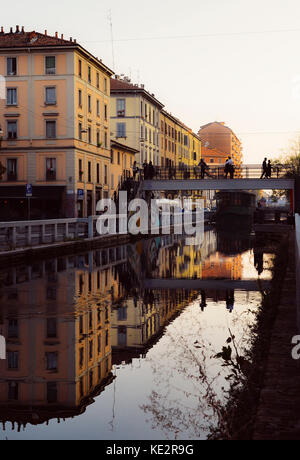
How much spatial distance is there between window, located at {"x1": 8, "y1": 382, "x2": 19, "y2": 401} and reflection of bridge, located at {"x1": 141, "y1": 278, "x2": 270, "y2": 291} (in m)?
8.76

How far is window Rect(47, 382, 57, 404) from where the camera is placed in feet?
22.2

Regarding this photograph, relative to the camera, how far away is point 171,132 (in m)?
89.9

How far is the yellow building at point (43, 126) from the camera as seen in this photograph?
4872 cm

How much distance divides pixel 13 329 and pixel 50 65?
41967 mm

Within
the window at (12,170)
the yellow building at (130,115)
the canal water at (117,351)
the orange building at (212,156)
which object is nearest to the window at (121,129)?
the yellow building at (130,115)

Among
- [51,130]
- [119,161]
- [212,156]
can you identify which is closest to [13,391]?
[51,130]

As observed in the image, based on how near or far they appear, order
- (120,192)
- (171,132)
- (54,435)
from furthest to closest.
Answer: (171,132) → (120,192) → (54,435)

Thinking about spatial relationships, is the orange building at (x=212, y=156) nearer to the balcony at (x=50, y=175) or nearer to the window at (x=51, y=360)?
the balcony at (x=50, y=175)

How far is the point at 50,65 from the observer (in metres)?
49.3

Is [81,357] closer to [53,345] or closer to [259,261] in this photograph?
[53,345]

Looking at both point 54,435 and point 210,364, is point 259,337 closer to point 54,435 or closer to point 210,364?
point 210,364

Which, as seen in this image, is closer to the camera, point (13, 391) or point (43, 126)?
point (13, 391)

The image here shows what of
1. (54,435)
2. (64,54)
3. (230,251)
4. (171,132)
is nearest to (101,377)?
(54,435)
